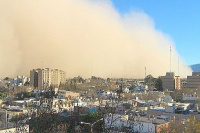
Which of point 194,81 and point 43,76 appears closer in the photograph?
point 43,76

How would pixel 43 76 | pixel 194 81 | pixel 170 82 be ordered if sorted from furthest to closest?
pixel 170 82, pixel 194 81, pixel 43 76

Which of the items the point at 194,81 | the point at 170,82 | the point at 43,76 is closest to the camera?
the point at 43,76

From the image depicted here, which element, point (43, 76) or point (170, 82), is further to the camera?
point (170, 82)

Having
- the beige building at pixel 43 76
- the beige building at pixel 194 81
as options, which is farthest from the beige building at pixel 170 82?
the beige building at pixel 43 76

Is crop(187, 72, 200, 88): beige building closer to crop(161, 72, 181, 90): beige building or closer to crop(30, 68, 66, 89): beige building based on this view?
crop(161, 72, 181, 90): beige building

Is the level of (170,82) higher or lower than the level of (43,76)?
lower

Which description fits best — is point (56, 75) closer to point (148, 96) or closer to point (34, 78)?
point (34, 78)

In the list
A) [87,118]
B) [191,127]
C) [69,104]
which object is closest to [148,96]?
[69,104]

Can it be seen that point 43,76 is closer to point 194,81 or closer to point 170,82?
point 170,82

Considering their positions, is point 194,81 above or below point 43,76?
below

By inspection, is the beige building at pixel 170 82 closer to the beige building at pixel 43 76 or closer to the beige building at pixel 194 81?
the beige building at pixel 194 81

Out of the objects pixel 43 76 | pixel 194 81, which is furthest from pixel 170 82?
pixel 43 76

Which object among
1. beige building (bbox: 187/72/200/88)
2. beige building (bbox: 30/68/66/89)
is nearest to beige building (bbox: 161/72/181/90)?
beige building (bbox: 187/72/200/88)

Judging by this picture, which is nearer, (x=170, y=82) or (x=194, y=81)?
(x=194, y=81)
